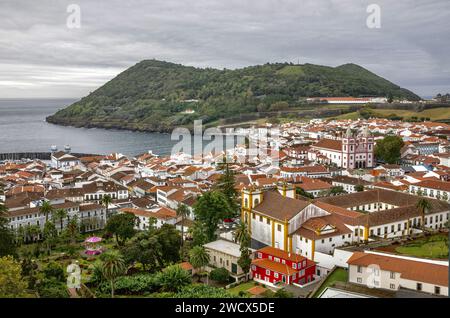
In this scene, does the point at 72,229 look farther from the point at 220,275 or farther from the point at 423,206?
the point at 423,206

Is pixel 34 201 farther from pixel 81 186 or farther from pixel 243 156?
pixel 243 156

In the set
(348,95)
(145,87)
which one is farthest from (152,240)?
(145,87)

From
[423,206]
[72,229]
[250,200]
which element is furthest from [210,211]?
[423,206]

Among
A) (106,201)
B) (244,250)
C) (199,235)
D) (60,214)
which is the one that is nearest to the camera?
(244,250)

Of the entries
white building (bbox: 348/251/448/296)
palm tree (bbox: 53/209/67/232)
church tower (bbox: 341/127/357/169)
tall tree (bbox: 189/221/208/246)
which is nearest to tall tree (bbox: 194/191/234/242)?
tall tree (bbox: 189/221/208/246)

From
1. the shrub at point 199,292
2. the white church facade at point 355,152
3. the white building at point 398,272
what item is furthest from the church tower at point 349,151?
the shrub at point 199,292

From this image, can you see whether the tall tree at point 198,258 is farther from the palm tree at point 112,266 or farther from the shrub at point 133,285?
the palm tree at point 112,266
